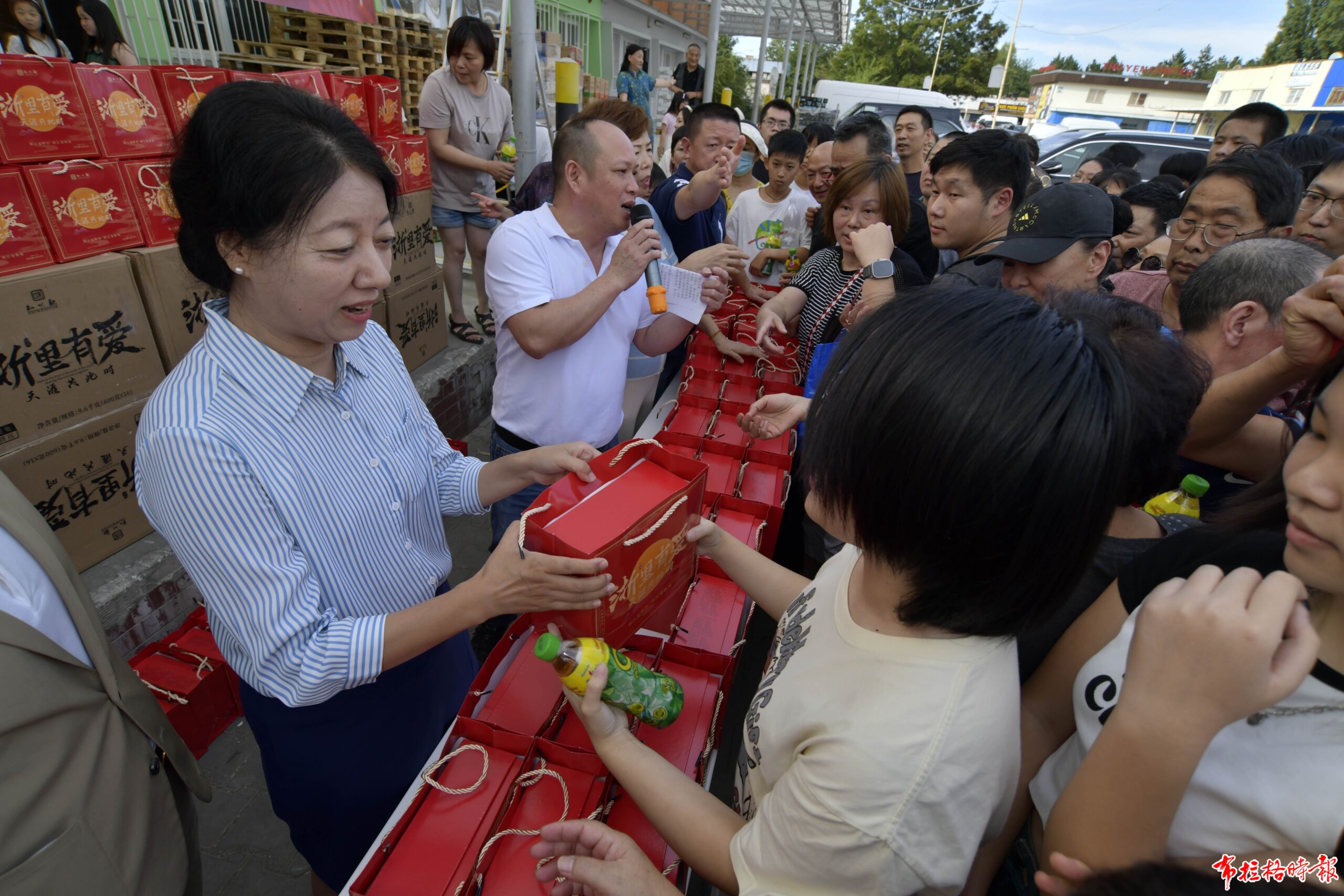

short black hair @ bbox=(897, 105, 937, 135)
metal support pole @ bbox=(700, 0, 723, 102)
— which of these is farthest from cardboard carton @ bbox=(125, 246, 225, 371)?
metal support pole @ bbox=(700, 0, 723, 102)

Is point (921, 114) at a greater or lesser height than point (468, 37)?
lesser

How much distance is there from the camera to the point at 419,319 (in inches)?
161

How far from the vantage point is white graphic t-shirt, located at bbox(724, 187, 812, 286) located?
4.10m

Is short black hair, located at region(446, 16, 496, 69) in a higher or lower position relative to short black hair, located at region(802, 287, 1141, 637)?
higher

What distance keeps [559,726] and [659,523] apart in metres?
0.47

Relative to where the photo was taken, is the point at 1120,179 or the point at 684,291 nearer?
the point at 684,291

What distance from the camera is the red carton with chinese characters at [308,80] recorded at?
3.03m

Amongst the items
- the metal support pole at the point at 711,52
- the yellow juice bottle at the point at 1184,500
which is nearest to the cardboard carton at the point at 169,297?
the yellow juice bottle at the point at 1184,500

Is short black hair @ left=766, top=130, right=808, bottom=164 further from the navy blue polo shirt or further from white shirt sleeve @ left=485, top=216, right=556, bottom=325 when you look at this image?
white shirt sleeve @ left=485, top=216, right=556, bottom=325

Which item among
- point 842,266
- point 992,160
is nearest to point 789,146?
point 842,266

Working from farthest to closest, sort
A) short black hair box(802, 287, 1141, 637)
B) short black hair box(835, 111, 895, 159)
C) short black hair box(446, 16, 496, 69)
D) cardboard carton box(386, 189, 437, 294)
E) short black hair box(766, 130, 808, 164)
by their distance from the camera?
short black hair box(446, 16, 496, 69) < short black hair box(766, 130, 808, 164) < short black hair box(835, 111, 895, 159) < cardboard carton box(386, 189, 437, 294) < short black hair box(802, 287, 1141, 637)

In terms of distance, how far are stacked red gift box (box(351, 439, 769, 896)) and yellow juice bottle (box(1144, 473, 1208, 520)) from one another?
1.21 meters

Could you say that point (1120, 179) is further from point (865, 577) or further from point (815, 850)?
point (815, 850)

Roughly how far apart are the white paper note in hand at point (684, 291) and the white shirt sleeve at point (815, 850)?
68.7 inches
